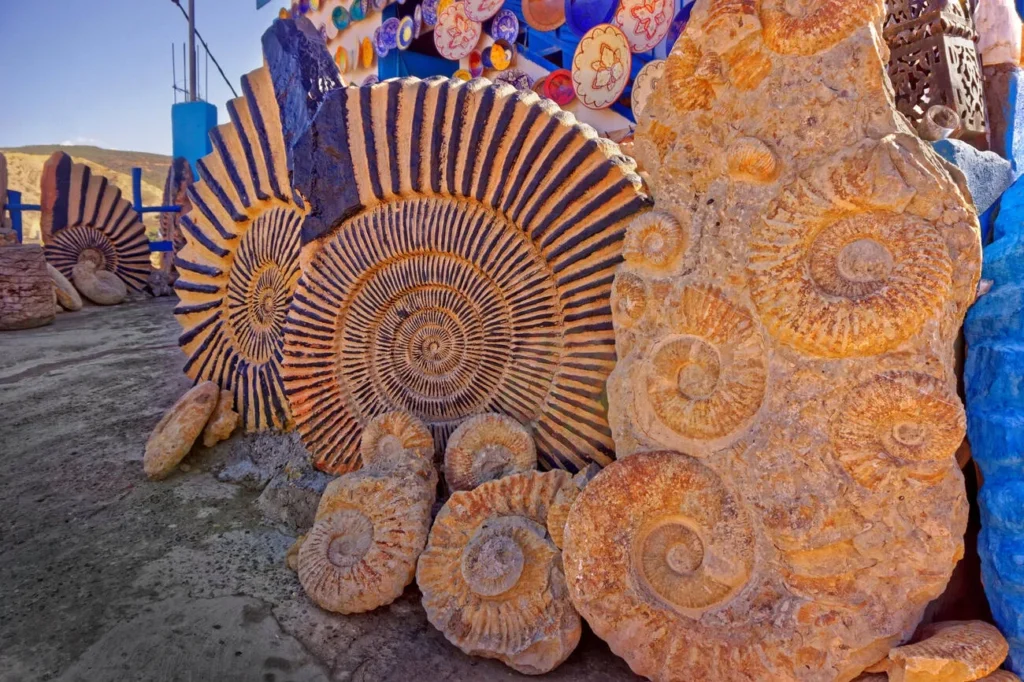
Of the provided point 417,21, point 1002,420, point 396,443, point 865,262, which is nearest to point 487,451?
point 396,443

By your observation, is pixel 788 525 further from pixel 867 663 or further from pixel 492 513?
pixel 492 513

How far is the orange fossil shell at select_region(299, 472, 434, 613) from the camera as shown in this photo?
1.98 metres

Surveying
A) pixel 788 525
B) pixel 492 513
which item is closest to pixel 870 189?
pixel 788 525

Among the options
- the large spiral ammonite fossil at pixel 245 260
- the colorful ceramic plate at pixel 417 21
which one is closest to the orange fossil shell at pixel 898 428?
the large spiral ammonite fossil at pixel 245 260

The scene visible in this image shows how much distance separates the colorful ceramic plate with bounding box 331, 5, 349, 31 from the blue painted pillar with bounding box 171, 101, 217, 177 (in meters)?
4.22

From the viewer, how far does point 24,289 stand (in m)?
5.06

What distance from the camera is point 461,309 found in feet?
8.05

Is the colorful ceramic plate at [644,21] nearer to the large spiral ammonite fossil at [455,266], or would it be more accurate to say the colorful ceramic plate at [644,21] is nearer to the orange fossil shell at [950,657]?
the large spiral ammonite fossil at [455,266]

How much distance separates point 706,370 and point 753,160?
0.54m

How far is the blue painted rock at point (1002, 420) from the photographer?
1.54 metres

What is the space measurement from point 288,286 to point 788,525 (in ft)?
7.06

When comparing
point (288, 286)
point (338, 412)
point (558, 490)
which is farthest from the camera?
point (288, 286)

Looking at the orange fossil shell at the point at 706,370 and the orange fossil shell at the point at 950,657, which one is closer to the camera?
the orange fossil shell at the point at 950,657

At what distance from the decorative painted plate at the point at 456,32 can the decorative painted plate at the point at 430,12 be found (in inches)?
18.0
